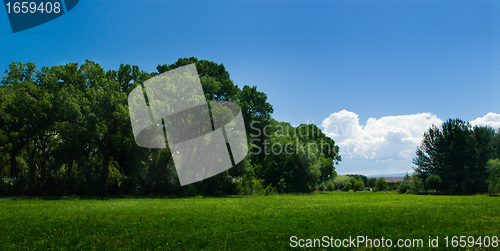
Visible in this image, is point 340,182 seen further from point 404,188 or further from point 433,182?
point 433,182

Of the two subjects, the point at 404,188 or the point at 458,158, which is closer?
the point at 458,158

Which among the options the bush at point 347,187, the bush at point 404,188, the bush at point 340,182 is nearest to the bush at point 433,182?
the bush at point 404,188

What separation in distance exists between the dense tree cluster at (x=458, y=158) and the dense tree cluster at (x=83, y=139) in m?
38.1

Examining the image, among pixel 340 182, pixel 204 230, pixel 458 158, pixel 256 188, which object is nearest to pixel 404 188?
pixel 458 158

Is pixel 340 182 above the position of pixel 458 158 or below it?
below

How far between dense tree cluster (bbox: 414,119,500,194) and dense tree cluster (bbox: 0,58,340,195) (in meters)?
38.1

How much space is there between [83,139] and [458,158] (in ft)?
223

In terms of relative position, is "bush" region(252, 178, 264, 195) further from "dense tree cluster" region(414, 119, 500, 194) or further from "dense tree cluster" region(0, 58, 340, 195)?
"dense tree cluster" region(414, 119, 500, 194)

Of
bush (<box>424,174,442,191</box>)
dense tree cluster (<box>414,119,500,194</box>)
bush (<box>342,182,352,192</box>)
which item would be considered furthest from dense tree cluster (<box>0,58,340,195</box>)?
bush (<box>342,182,352,192</box>)

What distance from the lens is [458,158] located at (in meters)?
67.2

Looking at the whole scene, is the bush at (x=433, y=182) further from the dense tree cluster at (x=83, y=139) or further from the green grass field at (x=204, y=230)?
the green grass field at (x=204, y=230)

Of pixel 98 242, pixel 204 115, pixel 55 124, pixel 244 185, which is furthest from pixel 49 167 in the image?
pixel 98 242

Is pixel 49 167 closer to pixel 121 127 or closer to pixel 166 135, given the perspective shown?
pixel 121 127

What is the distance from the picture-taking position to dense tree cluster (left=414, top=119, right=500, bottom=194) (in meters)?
66.5
